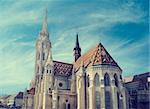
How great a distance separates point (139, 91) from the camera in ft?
188

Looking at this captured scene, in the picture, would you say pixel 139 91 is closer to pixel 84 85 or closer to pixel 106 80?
pixel 106 80

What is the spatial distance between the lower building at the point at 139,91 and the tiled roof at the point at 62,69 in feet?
53.6

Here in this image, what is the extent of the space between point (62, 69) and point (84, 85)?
37.3 ft

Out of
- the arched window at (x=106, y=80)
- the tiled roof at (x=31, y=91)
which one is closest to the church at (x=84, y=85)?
the arched window at (x=106, y=80)

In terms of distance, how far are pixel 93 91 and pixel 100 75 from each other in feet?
12.2

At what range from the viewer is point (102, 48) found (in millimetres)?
54906

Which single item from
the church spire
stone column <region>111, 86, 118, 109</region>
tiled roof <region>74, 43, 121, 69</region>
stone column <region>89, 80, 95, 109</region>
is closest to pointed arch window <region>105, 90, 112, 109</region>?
stone column <region>111, 86, 118, 109</region>

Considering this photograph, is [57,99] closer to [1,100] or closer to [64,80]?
[64,80]

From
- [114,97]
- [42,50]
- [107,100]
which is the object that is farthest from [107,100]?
Answer: [42,50]

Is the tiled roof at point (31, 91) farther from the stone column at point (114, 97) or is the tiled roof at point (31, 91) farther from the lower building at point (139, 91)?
the stone column at point (114, 97)

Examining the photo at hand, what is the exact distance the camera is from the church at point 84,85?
4834cm

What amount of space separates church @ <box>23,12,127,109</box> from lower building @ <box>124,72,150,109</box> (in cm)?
753

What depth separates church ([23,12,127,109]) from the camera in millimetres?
48344

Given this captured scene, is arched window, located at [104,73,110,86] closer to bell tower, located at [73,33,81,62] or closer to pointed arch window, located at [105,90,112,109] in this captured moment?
pointed arch window, located at [105,90,112,109]
